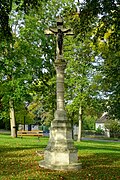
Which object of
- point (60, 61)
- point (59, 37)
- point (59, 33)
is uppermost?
point (59, 33)

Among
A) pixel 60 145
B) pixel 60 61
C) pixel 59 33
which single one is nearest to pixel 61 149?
pixel 60 145

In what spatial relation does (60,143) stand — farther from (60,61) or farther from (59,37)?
(59,37)

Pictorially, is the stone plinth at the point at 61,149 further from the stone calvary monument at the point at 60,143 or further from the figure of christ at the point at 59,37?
the figure of christ at the point at 59,37

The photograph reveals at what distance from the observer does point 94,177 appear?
1009 centimetres

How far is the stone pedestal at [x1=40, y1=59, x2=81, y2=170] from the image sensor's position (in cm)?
1201

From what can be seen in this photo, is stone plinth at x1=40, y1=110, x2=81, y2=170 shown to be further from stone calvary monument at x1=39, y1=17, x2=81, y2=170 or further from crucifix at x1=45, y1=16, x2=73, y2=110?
crucifix at x1=45, y1=16, x2=73, y2=110

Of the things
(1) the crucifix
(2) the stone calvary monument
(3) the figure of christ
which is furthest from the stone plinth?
(3) the figure of christ

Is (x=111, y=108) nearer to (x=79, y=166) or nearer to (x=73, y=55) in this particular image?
(x=79, y=166)

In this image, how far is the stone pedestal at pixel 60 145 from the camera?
12014 millimetres

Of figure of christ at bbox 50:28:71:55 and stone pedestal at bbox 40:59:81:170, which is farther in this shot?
figure of christ at bbox 50:28:71:55

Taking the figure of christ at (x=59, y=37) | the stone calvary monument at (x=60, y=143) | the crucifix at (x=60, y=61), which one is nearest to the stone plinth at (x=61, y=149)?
the stone calvary monument at (x=60, y=143)

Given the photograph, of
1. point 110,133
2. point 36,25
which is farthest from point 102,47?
point 110,133

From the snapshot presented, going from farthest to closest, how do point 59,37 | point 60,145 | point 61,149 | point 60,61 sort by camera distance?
point 59,37
point 60,61
point 60,145
point 61,149

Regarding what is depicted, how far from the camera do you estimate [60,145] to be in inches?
487
